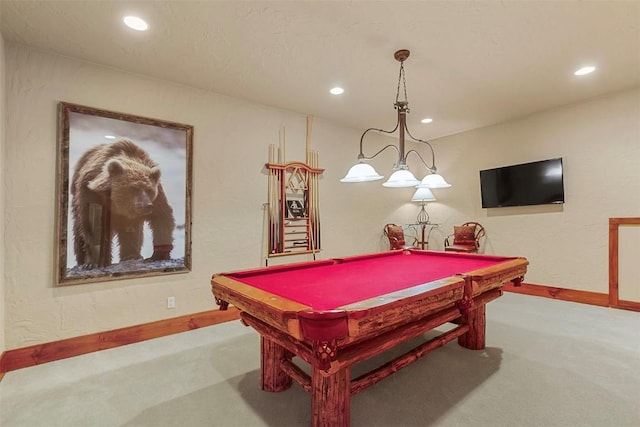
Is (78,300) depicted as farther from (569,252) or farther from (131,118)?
(569,252)

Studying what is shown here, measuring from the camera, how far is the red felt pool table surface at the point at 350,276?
1.52 meters

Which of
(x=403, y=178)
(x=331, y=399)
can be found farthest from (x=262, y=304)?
(x=403, y=178)

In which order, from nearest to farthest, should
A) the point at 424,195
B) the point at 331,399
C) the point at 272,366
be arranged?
the point at 331,399 → the point at 272,366 → the point at 424,195

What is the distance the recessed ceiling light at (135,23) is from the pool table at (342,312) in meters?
1.96

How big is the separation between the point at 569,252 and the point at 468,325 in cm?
263

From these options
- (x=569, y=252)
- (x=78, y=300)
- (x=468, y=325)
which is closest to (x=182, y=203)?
(x=78, y=300)

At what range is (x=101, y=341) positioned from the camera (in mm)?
2637

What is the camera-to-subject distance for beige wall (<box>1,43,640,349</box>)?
2.40 meters

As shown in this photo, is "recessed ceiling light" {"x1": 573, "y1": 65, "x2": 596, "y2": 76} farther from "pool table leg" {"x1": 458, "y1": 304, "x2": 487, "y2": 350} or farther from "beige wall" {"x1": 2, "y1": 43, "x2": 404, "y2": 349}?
"beige wall" {"x1": 2, "y1": 43, "x2": 404, "y2": 349}

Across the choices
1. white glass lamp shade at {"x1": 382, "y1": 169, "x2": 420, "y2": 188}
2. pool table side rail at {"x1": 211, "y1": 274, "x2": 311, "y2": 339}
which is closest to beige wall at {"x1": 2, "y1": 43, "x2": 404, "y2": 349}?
pool table side rail at {"x1": 211, "y1": 274, "x2": 311, "y2": 339}

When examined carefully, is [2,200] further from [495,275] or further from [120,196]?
[495,275]

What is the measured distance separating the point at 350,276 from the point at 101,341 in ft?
7.78

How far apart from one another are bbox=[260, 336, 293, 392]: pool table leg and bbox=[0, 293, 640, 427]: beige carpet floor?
61 millimetres

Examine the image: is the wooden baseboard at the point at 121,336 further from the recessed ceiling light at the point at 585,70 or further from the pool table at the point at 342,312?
the recessed ceiling light at the point at 585,70
